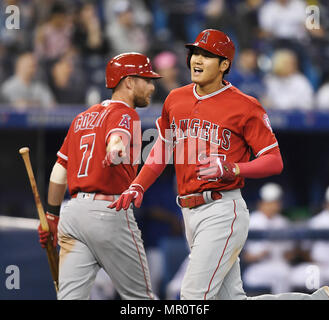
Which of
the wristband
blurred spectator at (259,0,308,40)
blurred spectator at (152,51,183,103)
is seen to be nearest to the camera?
the wristband

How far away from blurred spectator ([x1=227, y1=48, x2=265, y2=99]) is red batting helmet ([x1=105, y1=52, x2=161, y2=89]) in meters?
3.35

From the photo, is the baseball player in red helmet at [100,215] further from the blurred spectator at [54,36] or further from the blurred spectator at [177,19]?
the blurred spectator at [177,19]

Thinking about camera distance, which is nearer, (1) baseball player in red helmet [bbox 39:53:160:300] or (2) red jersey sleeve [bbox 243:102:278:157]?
(2) red jersey sleeve [bbox 243:102:278:157]

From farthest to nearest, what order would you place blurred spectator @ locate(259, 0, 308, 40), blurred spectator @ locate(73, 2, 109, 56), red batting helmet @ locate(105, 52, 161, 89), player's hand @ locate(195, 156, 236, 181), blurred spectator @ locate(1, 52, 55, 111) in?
1. blurred spectator @ locate(259, 0, 308, 40)
2. blurred spectator @ locate(73, 2, 109, 56)
3. blurred spectator @ locate(1, 52, 55, 111)
4. red batting helmet @ locate(105, 52, 161, 89)
5. player's hand @ locate(195, 156, 236, 181)

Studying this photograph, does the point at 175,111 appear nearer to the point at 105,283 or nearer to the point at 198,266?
the point at 198,266

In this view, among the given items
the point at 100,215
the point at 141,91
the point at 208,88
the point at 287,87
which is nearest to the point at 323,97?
the point at 287,87

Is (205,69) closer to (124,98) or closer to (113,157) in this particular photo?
(124,98)

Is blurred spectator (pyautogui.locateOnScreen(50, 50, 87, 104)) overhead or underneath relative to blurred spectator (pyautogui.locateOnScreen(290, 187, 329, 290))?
overhead

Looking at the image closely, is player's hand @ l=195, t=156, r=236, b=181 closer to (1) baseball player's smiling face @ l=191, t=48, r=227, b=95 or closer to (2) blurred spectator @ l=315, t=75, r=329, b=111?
(1) baseball player's smiling face @ l=191, t=48, r=227, b=95

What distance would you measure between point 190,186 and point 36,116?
3.86 m

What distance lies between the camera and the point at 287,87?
8.02 m

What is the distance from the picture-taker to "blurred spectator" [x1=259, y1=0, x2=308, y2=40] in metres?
8.75

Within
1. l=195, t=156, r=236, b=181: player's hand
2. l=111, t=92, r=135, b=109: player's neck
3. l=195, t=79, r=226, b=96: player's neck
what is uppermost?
l=195, t=79, r=226, b=96: player's neck

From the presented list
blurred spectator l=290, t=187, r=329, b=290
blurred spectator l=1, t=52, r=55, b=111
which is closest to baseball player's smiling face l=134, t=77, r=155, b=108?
blurred spectator l=290, t=187, r=329, b=290
